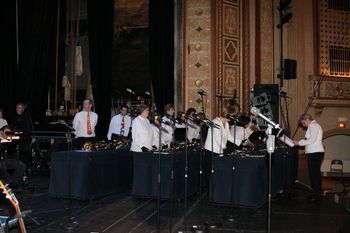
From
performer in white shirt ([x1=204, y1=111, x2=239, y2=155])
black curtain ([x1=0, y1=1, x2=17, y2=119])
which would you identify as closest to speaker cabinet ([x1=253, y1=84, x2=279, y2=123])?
performer in white shirt ([x1=204, y1=111, x2=239, y2=155])

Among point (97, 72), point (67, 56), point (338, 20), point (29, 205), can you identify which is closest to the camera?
point (29, 205)

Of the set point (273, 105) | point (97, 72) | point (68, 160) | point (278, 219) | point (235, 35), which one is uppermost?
point (235, 35)

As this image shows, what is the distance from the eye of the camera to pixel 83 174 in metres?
7.89

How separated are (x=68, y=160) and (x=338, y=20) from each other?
11.5 metres

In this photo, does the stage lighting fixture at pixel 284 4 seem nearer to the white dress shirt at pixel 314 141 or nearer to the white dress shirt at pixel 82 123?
the white dress shirt at pixel 314 141

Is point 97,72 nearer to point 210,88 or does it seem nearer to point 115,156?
point 210,88

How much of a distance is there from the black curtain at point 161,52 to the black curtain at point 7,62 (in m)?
3.84

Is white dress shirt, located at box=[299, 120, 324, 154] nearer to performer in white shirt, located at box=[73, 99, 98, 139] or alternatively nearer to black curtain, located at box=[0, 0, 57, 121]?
performer in white shirt, located at box=[73, 99, 98, 139]

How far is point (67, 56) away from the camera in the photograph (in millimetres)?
14375

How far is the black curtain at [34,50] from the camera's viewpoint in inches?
479

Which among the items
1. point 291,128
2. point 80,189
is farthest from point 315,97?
point 80,189

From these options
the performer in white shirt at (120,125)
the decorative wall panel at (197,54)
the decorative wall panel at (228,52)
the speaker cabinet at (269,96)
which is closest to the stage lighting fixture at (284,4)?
the decorative wall panel at (228,52)

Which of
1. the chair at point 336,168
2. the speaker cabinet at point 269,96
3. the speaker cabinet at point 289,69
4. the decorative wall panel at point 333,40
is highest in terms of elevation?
the decorative wall panel at point 333,40

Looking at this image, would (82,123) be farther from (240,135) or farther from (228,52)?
(228,52)
